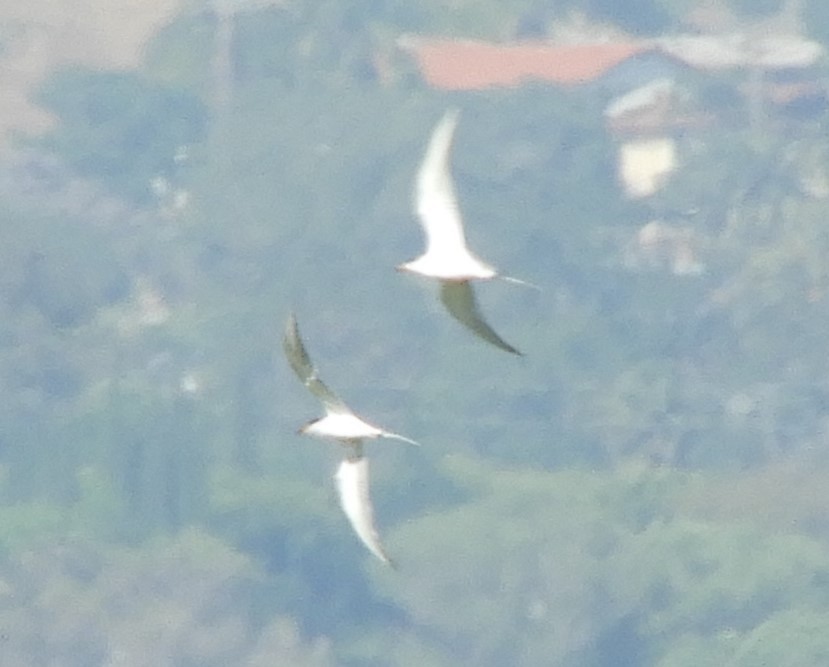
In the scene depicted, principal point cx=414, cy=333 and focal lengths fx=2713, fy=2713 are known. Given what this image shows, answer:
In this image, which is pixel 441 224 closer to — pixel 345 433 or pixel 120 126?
pixel 345 433

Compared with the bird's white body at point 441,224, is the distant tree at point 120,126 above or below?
below

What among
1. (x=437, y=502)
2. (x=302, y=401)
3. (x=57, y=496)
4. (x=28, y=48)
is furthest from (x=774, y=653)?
(x=28, y=48)

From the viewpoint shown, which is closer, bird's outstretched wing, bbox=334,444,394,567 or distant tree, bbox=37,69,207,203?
bird's outstretched wing, bbox=334,444,394,567

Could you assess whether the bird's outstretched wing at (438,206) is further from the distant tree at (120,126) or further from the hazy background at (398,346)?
the distant tree at (120,126)

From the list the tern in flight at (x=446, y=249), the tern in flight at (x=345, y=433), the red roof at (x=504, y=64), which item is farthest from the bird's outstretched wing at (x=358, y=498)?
the red roof at (x=504, y=64)

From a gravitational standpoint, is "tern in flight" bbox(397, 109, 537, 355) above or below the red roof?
above

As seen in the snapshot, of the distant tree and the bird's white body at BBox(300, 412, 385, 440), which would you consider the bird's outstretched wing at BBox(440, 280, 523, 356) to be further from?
the distant tree

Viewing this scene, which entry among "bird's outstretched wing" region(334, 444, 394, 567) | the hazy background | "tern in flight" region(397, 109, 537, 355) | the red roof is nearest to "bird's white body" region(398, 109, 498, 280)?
"tern in flight" region(397, 109, 537, 355)

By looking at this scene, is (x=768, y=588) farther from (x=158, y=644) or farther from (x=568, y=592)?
(x=158, y=644)
